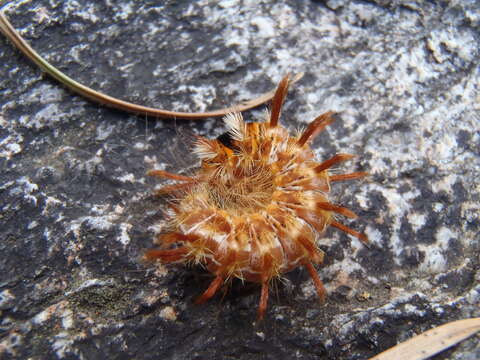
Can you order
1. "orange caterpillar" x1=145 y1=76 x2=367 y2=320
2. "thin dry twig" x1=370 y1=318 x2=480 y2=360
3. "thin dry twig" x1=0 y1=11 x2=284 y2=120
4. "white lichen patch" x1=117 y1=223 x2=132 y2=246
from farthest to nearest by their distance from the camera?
1. "thin dry twig" x1=0 y1=11 x2=284 y2=120
2. "white lichen patch" x1=117 y1=223 x2=132 y2=246
3. "thin dry twig" x1=370 y1=318 x2=480 y2=360
4. "orange caterpillar" x1=145 y1=76 x2=367 y2=320

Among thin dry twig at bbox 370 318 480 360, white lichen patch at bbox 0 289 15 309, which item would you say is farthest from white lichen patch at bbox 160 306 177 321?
thin dry twig at bbox 370 318 480 360

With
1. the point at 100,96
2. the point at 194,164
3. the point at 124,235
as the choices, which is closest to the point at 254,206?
the point at 194,164

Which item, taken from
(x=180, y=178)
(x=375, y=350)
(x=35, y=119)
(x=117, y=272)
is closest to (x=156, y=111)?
(x=180, y=178)

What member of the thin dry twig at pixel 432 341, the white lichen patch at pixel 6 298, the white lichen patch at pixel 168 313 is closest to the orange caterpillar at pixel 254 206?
the white lichen patch at pixel 168 313

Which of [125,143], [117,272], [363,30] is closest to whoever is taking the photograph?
[117,272]

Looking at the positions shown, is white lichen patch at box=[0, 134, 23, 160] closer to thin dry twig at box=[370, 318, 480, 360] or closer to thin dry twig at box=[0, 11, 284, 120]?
thin dry twig at box=[0, 11, 284, 120]

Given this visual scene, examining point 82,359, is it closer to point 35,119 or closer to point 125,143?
point 125,143

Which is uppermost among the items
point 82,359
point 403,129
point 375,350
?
point 403,129
